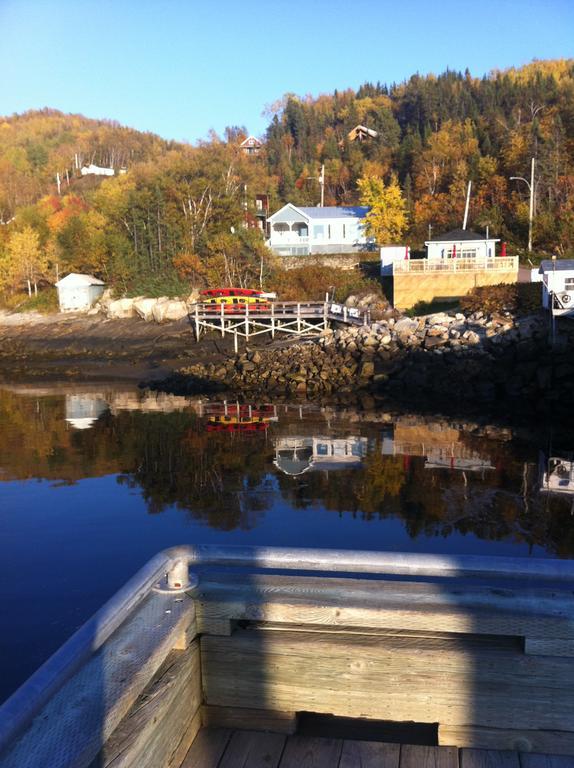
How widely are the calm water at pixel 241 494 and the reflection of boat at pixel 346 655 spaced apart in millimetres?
4945

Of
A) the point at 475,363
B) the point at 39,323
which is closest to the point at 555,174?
the point at 475,363

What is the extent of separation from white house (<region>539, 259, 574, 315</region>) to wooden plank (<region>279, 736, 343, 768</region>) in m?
24.5

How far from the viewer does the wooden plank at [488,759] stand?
3072mm

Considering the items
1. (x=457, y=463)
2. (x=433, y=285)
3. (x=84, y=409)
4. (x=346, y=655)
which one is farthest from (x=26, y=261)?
(x=346, y=655)

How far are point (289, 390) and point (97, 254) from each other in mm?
27243

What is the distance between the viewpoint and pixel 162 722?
2801 millimetres

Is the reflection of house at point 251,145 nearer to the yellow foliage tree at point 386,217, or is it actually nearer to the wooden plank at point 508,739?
the yellow foliage tree at point 386,217

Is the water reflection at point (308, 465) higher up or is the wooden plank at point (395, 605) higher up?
the wooden plank at point (395, 605)

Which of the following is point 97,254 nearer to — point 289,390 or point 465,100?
point 289,390

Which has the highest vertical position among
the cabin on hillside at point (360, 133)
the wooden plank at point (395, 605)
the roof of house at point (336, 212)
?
the cabin on hillside at point (360, 133)

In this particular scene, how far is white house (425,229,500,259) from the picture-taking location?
124 ft

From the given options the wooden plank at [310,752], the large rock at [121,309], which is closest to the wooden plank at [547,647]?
the wooden plank at [310,752]

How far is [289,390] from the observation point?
2723 centimetres

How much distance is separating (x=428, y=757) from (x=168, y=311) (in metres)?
39.3
